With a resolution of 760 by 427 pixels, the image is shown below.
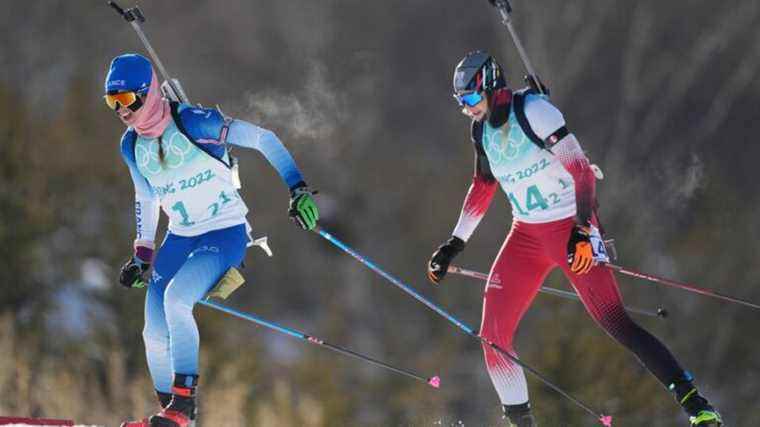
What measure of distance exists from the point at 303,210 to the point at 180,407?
1.04m

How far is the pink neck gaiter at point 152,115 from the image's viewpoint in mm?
6180

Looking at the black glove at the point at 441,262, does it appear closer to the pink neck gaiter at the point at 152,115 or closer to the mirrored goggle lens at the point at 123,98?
the pink neck gaiter at the point at 152,115

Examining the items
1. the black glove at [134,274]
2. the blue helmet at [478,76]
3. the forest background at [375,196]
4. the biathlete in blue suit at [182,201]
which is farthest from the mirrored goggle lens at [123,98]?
the forest background at [375,196]

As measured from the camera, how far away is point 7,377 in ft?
43.2

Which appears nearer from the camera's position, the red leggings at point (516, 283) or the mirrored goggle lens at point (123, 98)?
the mirrored goggle lens at point (123, 98)

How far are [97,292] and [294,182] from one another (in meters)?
10.1

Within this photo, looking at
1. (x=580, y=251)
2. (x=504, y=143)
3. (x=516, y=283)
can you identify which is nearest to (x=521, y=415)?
(x=516, y=283)

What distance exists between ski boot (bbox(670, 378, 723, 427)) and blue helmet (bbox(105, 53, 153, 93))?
107 inches

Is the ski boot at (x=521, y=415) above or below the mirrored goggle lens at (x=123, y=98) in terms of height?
below

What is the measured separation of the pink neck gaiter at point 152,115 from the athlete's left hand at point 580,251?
76.0 inches

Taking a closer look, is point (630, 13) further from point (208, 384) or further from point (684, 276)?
point (208, 384)

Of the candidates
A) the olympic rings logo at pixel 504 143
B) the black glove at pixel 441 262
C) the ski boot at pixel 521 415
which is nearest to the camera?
the olympic rings logo at pixel 504 143

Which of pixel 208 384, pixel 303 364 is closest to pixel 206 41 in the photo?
pixel 303 364

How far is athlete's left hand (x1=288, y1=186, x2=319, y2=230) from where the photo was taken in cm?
614
